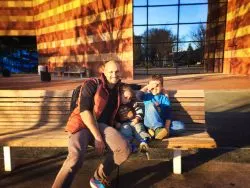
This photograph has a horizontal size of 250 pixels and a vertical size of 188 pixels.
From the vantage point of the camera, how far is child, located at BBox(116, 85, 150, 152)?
11.5 ft

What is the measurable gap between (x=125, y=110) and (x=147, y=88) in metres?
0.49

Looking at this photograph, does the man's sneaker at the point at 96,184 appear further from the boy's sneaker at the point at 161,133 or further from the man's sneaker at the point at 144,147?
the boy's sneaker at the point at 161,133

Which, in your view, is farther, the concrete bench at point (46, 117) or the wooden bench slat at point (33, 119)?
the wooden bench slat at point (33, 119)

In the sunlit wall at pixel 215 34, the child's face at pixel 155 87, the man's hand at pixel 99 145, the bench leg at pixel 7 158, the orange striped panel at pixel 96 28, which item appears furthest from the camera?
the sunlit wall at pixel 215 34

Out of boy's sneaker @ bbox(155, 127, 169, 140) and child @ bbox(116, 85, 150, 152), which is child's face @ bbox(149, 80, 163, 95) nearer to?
child @ bbox(116, 85, 150, 152)

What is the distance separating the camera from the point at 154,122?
365 centimetres

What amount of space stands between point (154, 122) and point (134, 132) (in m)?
0.29

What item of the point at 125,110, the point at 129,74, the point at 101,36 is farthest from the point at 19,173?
the point at 101,36

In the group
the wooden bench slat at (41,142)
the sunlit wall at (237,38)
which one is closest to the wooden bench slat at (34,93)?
the wooden bench slat at (41,142)

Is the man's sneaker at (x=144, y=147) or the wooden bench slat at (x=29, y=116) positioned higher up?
the wooden bench slat at (x=29, y=116)

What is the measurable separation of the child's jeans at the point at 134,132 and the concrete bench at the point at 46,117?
274 millimetres

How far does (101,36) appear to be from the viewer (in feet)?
58.4

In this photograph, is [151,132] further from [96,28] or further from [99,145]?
[96,28]

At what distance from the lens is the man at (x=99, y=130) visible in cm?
298
